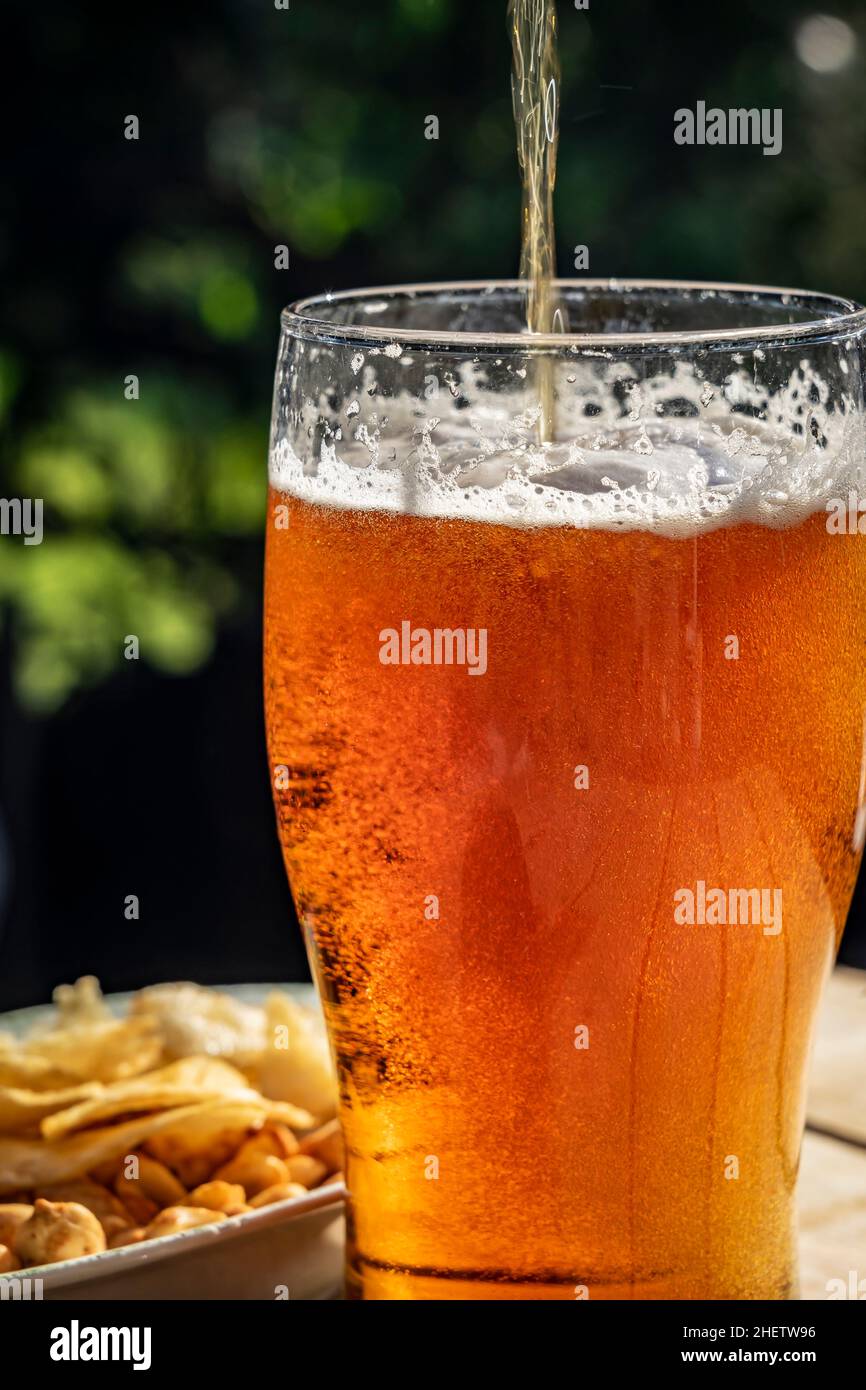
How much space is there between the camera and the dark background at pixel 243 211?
1977 millimetres

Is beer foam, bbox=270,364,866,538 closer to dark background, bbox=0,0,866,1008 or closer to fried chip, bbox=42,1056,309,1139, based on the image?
fried chip, bbox=42,1056,309,1139

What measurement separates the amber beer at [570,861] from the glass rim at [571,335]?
0.07m

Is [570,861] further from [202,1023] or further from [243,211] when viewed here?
[243,211]

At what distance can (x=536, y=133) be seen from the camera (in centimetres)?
79

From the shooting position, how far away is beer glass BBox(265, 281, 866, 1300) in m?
0.69

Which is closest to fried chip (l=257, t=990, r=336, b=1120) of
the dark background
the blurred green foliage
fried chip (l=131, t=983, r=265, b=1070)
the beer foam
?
fried chip (l=131, t=983, r=265, b=1070)

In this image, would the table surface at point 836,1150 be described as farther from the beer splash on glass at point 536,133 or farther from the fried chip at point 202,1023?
the beer splash on glass at point 536,133

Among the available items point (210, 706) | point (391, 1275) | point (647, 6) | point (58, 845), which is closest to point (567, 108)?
point (647, 6)

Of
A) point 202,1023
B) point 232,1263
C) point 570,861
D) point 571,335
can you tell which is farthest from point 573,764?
point 202,1023

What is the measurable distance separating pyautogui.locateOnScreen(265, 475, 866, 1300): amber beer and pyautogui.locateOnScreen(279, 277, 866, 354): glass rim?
7 centimetres

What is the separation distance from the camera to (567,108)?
6.46 feet

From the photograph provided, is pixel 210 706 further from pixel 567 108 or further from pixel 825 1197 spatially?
pixel 825 1197

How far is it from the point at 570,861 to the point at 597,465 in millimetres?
157

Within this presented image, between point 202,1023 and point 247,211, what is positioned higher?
point 247,211
